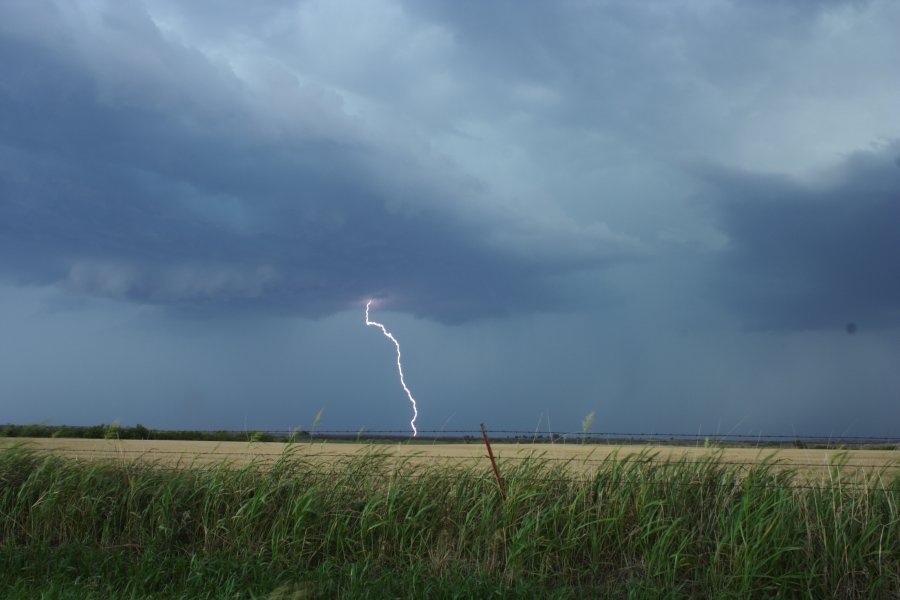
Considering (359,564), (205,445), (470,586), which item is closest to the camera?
(470,586)

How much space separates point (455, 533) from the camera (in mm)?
7840

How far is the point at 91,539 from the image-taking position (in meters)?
8.72

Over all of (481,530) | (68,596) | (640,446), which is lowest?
(68,596)

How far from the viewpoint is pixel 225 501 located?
339 inches

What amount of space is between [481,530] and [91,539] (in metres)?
4.61

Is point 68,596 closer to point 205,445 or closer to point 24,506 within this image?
point 24,506

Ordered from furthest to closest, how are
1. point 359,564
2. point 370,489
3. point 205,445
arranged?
point 205,445, point 370,489, point 359,564

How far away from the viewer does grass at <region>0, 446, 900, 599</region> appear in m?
6.88

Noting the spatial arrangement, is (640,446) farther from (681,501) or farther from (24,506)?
(24,506)

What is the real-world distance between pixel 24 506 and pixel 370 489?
4.49 meters

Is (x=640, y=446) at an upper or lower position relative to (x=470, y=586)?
upper

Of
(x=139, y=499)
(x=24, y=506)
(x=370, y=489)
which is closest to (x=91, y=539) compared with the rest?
(x=139, y=499)

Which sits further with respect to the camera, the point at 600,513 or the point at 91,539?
the point at 91,539

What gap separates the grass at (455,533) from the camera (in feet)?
22.6
